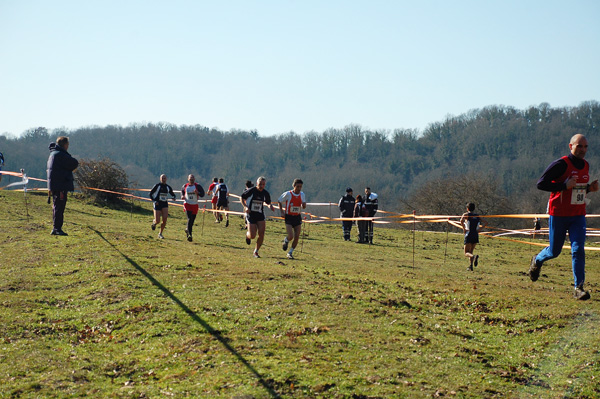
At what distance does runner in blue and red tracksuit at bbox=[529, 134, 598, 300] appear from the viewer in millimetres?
8016

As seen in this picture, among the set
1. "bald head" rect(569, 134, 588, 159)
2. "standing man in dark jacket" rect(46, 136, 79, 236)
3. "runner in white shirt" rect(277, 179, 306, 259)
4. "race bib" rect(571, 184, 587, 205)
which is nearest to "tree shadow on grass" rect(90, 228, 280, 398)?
"standing man in dark jacket" rect(46, 136, 79, 236)

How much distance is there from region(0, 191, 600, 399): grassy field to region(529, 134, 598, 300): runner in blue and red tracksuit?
104 cm

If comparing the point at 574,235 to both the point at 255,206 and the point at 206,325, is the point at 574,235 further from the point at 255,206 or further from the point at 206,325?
the point at 255,206

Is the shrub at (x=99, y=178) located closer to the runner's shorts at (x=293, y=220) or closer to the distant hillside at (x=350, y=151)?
the runner's shorts at (x=293, y=220)

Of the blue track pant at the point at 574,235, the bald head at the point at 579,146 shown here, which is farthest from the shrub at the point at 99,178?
the bald head at the point at 579,146

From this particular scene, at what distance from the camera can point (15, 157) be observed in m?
118

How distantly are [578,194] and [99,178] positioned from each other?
3081cm

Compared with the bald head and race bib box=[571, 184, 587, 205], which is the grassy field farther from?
the bald head

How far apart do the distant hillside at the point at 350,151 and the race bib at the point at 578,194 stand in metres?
77.8

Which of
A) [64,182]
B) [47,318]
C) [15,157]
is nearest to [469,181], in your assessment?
[64,182]

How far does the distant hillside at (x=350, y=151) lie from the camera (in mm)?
107688

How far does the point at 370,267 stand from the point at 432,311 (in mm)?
5618

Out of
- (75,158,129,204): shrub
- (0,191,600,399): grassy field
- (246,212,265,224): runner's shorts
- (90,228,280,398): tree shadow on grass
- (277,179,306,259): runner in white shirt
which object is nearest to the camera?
(90,228,280,398): tree shadow on grass

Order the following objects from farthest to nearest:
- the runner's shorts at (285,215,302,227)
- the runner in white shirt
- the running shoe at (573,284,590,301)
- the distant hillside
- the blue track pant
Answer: the distant hillside → the runner's shorts at (285,215,302,227) → the runner in white shirt → the blue track pant → the running shoe at (573,284,590,301)
